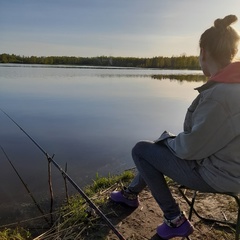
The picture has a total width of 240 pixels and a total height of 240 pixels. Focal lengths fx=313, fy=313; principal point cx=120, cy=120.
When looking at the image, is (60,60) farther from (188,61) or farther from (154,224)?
(154,224)

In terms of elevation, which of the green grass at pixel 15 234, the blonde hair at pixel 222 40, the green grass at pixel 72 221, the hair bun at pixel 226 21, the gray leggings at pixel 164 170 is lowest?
the green grass at pixel 15 234

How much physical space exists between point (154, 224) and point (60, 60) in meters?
83.6

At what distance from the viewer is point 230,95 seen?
1.97 m

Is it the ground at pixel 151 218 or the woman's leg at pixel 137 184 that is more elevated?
the woman's leg at pixel 137 184

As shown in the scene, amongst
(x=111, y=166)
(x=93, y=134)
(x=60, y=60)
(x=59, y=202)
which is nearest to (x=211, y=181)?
(x=59, y=202)

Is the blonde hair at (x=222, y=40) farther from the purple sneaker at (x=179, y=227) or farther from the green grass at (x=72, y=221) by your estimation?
the green grass at (x=72, y=221)

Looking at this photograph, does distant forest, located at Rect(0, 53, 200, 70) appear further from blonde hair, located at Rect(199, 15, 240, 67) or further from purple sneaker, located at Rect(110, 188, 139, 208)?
blonde hair, located at Rect(199, 15, 240, 67)

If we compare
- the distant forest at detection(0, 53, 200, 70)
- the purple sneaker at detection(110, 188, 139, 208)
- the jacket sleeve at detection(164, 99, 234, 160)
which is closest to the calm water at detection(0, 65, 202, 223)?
the purple sneaker at detection(110, 188, 139, 208)

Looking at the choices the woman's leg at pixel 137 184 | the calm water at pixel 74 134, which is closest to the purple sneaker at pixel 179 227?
the woman's leg at pixel 137 184

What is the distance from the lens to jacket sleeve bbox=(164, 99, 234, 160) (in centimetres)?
200

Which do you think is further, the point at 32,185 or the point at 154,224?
the point at 32,185

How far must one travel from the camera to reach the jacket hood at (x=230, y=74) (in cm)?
201

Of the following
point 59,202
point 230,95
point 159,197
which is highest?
point 230,95

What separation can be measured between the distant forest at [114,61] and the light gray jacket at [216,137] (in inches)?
2817
